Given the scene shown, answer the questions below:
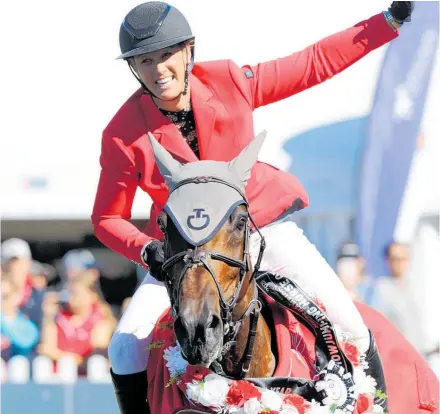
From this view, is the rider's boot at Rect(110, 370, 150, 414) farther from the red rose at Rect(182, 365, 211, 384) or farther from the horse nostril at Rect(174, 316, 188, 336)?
the horse nostril at Rect(174, 316, 188, 336)

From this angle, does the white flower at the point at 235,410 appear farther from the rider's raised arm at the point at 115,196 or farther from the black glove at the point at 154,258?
the rider's raised arm at the point at 115,196

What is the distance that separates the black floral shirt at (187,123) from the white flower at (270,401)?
1212 millimetres

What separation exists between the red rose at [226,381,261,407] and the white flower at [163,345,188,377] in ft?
0.84

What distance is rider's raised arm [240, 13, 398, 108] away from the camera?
17.2 ft

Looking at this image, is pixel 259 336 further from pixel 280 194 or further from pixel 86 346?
pixel 86 346

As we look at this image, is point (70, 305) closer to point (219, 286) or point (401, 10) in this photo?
point (401, 10)

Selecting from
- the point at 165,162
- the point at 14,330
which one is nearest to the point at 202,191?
the point at 165,162

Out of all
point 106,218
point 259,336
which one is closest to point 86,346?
point 106,218

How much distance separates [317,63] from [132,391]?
1.86 metres

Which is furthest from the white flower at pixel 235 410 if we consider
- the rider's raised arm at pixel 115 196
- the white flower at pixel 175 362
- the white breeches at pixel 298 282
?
the rider's raised arm at pixel 115 196

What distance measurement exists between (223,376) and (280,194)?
98 cm

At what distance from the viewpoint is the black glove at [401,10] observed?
5.12 m

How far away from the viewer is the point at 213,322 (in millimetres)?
4090

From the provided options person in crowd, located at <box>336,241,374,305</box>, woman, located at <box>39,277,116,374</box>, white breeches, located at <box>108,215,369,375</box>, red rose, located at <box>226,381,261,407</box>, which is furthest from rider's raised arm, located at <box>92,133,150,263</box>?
woman, located at <box>39,277,116,374</box>
